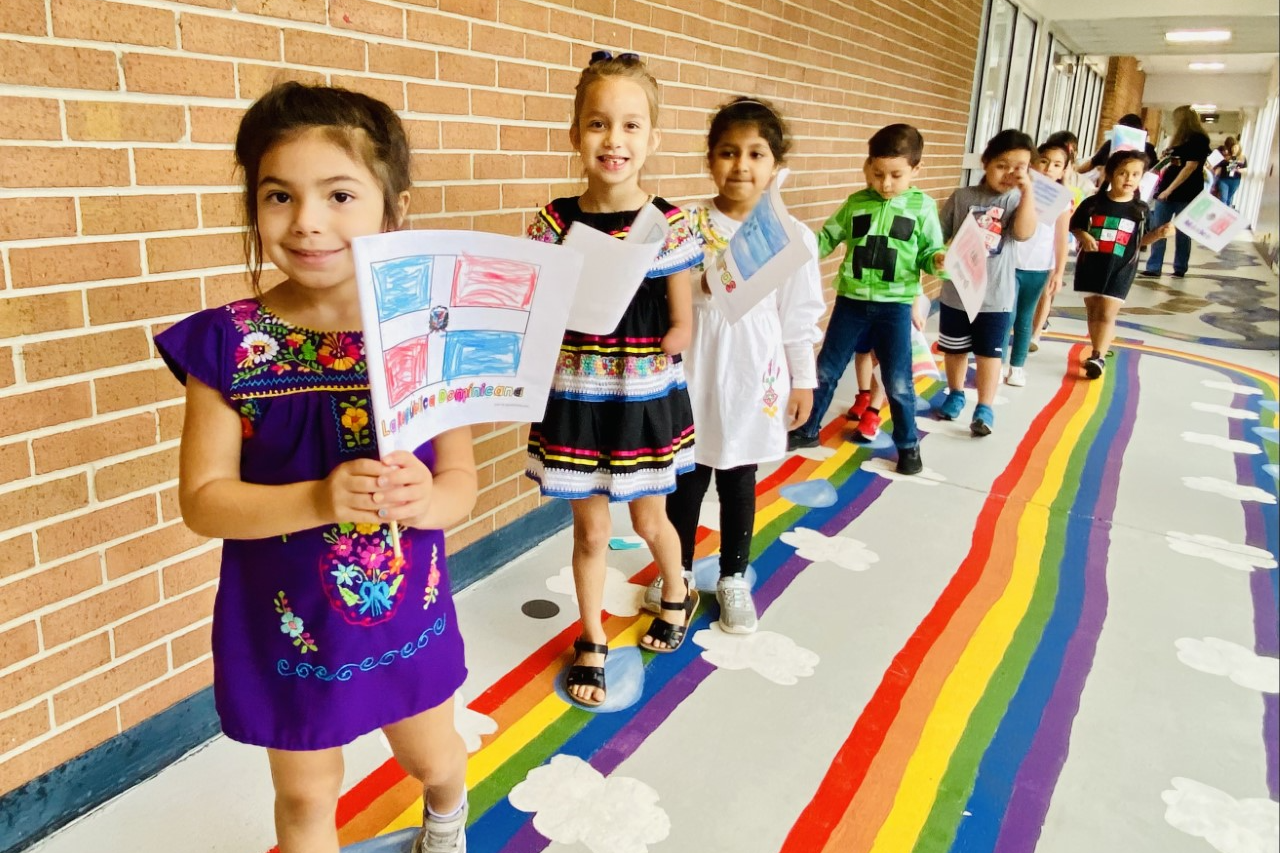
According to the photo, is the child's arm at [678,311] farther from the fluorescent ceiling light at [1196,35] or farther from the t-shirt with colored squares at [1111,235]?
the fluorescent ceiling light at [1196,35]

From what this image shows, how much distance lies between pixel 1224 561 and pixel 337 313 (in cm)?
276

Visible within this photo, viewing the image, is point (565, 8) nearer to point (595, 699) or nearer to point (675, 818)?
point (595, 699)

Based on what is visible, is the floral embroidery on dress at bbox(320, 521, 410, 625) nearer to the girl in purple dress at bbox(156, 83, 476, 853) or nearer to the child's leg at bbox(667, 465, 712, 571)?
the girl in purple dress at bbox(156, 83, 476, 853)

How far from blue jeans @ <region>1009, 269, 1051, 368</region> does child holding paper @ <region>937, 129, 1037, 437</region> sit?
2.07 ft

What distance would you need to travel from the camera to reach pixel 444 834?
141 centimetres

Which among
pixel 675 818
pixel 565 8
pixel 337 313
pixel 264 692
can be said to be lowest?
pixel 675 818

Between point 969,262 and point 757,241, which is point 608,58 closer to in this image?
point 757,241

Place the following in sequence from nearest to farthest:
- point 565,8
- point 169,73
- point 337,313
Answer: point 337,313, point 169,73, point 565,8

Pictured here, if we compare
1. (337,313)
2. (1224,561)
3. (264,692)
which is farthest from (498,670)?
(1224,561)

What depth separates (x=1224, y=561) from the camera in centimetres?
272

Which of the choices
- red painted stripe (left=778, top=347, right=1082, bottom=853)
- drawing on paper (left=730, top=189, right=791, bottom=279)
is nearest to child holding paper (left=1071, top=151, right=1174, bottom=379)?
red painted stripe (left=778, top=347, right=1082, bottom=853)

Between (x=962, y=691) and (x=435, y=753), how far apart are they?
126cm

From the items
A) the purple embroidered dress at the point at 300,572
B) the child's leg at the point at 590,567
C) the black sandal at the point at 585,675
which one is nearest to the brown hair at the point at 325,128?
the purple embroidered dress at the point at 300,572

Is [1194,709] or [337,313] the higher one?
[337,313]
